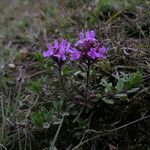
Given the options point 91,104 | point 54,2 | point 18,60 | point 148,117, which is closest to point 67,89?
point 91,104

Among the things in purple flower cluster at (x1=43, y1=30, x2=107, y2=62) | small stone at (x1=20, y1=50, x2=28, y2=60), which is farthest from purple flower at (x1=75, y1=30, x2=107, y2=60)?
small stone at (x1=20, y1=50, x2=28, y2=60)

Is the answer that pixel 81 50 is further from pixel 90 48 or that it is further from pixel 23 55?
pixel 23 55

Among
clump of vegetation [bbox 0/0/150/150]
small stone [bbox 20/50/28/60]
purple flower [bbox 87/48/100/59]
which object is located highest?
purple flower [bbox 87/48/100/59]

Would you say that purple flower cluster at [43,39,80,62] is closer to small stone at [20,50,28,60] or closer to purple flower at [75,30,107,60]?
purple flower at [75,30,107,60]

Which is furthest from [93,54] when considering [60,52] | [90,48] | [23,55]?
[23,55]

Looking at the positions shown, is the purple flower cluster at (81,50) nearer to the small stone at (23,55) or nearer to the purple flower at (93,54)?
the purple flower at (93,54)

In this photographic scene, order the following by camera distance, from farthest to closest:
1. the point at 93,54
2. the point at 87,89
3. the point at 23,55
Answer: the point at 23,55 → the point at 87,89 → the point at 93,54

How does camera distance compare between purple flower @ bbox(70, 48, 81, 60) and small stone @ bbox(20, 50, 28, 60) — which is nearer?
purple flower @ bbox(70, 48, 81, 60)

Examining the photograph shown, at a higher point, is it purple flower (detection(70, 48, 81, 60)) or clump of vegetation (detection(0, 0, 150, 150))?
purple flower (detection(70, 48, 81, 60))

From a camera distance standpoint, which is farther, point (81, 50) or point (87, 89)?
point (87, 89)
